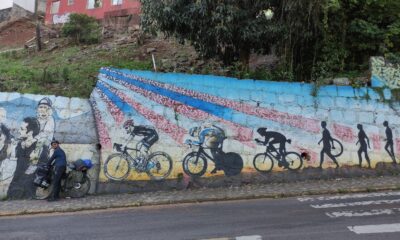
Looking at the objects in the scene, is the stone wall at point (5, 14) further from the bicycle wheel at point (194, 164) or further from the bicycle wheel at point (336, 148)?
the bicycle wheel at point (336, 148)

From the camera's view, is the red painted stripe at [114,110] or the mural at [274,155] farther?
the mural at [274,155]

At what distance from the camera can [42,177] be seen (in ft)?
39.3

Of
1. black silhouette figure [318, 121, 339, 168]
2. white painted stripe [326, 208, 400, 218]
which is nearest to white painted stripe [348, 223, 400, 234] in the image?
white painted stripe [326, 208, 400, 218]

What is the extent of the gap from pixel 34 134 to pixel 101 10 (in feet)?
83.1

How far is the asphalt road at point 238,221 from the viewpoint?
23.9 feet

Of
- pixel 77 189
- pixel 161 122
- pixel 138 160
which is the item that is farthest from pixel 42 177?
pixel 161 122

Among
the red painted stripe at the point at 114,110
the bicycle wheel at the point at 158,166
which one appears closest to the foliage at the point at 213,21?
the red painted stripe at the point at 114,110

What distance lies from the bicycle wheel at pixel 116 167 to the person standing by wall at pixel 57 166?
3.74 ft

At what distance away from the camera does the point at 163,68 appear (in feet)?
53.0

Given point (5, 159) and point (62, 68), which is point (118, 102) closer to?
point (5, 159)

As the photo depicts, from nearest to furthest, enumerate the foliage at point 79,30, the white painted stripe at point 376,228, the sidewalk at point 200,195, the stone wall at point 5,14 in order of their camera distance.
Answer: the white painted stripe at point 376,228 < the sidewalk at point 200,195 < the foliage at point 79,30 < the stone wall at point 5,14

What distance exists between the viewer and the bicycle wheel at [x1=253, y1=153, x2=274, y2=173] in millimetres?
12859

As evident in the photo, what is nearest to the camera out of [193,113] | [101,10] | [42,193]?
[42,193]

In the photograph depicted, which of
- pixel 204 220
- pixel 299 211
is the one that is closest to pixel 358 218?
pixel 299 211
